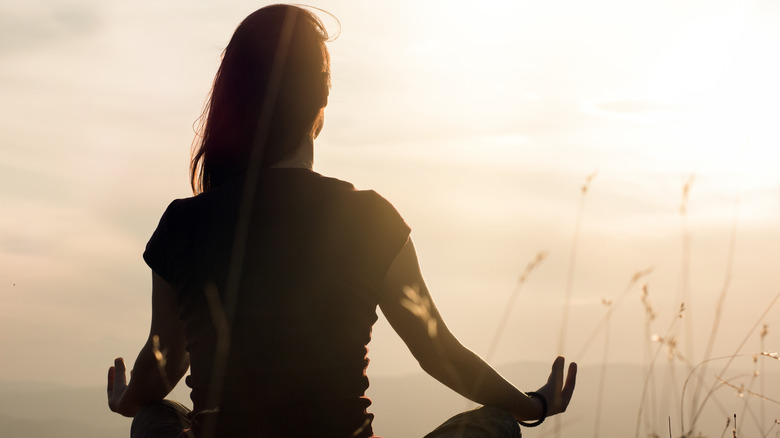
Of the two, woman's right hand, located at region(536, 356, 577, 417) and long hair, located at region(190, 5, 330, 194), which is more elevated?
long hair, located at region(190, 5, 330, 194)

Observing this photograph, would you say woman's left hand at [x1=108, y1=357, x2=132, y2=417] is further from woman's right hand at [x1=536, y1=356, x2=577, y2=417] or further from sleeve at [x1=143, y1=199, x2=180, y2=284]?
woman's right hand at [x1=536, y1=356, x2=577, y2=417]

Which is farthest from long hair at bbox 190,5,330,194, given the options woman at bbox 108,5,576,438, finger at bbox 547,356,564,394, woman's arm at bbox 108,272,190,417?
finger at bbox 547,356,564,394

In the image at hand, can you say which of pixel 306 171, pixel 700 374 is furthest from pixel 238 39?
pixel 700 374

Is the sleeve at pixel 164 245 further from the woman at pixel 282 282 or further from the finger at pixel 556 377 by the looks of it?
the finger at pixel 556 377

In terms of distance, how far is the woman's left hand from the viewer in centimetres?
282

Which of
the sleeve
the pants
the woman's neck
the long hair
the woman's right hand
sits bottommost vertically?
the pants

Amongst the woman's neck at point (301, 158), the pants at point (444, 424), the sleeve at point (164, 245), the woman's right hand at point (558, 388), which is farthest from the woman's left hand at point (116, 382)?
the woman's right hand at point (558, 388)

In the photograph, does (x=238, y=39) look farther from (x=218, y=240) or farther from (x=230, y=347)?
(x=230, y=347)

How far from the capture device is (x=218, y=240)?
2250 millimetres

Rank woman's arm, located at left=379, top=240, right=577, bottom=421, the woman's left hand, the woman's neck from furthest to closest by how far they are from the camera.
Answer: the woman's left hand, the woman's neck, woman's arm, located at left=379, top=240, right=577, bottom=421

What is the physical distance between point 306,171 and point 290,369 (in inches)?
25.4

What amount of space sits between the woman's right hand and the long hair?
1240 mm

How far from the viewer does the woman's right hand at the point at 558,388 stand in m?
2.58

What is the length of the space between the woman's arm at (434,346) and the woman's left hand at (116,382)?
→ 47.6 inches
